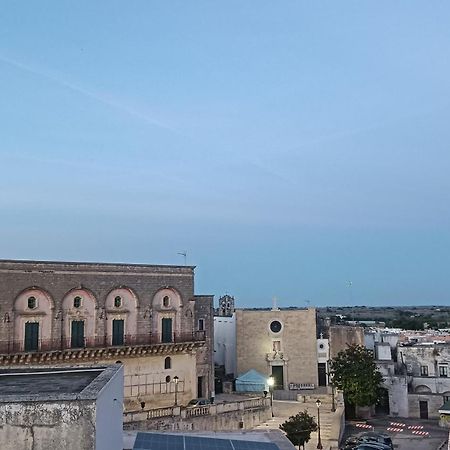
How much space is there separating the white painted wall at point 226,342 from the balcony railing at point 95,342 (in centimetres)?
929

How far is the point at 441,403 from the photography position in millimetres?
42906

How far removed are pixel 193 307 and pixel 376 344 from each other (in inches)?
A: 727

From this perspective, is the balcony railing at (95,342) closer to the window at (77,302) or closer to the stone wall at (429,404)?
the window at (77,302)

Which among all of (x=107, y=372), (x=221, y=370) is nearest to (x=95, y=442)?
(x=107, y=372)

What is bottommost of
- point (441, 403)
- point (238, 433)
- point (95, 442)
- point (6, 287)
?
point (441, 403)

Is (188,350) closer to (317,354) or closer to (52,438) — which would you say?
(317,354)

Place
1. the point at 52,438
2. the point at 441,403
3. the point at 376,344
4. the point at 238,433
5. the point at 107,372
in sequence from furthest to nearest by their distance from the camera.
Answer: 1. the point at 376,344
2. the point at 441,403
3. the point at 238,433
4. the point at 107,372
5. the point at 52,438

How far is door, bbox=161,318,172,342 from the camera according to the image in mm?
38013

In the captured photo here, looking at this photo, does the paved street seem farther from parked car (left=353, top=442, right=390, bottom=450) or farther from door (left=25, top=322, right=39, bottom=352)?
door (left=25, top=322, right=39, bottom=352)

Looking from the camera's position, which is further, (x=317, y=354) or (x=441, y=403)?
(x=317, y=354)

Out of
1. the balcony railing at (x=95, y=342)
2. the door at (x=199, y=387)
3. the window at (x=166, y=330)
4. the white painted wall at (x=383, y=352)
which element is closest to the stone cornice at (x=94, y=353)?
the balcony railing at (x=95, y=342)

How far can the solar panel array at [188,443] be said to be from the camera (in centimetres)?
1508

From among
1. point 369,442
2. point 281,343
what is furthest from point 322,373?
point 369,442

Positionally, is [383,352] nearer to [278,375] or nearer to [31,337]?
[278,375]
